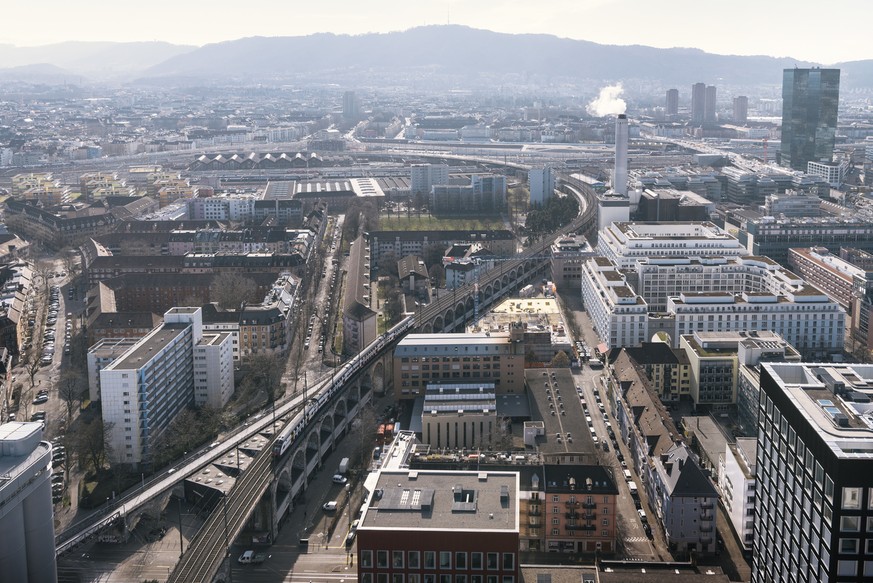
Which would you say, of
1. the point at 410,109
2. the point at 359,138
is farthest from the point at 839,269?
the point at 410,109

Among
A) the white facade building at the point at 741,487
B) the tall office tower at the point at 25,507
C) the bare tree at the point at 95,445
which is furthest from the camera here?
the bare tree at the point at 95,445

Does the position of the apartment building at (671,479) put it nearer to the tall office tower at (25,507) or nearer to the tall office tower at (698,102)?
the tall office tower at (25,507)

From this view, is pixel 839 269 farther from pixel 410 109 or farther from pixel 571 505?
pixel 410 109

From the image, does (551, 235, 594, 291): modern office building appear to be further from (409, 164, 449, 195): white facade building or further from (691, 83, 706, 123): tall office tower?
(691, 83, 706, 123): tall office tower

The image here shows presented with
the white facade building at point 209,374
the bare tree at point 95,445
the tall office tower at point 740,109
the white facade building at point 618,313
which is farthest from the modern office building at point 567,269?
the tall office tower at point 740,109

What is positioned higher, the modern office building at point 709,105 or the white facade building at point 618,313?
the modern office building at point 709,105

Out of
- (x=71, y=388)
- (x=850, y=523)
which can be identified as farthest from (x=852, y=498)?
(x=71, y=388)

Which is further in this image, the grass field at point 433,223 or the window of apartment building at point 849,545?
the grass field at point 433,223
